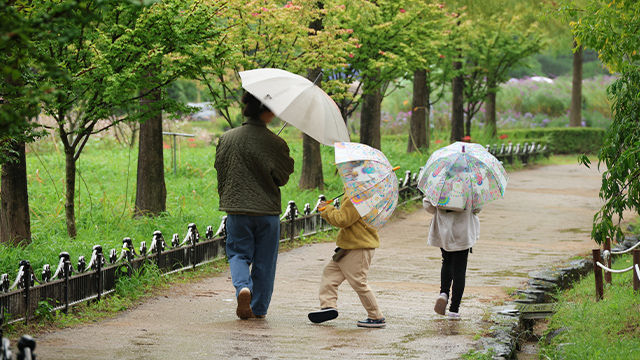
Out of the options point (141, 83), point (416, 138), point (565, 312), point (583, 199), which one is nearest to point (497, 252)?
point (565, 312)

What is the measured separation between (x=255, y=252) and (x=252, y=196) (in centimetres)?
51

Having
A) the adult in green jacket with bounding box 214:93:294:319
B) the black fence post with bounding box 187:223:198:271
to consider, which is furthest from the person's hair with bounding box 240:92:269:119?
the black fence post with bounding box 187:223:198:271

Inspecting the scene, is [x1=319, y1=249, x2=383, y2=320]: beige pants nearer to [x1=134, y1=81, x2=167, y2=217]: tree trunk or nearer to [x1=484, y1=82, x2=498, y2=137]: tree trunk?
[x1=134, y1=81, x2=167, y2=217]: tree trunk

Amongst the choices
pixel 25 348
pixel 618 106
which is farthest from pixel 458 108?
pixel 25 348

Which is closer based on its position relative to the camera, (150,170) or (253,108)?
(253,108)

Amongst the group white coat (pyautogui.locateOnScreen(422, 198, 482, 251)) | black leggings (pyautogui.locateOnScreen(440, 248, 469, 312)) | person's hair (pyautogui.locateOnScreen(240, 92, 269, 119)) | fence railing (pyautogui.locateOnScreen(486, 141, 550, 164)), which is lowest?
black leggings (pyautogui.locateOnScreen(440, 248, 469, 312))

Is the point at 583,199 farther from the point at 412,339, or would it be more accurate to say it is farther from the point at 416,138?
the point at 412,339

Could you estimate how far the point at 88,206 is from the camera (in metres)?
10.7

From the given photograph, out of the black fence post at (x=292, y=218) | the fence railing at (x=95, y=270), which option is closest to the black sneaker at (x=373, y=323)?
the fence railing at (x=95, y=270)

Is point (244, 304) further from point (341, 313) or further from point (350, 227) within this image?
point (341, 313)

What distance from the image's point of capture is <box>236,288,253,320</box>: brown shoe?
17.7 feet

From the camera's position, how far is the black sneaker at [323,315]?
18.1ft

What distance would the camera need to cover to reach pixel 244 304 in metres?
5.51

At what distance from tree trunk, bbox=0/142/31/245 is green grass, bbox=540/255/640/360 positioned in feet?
17.3
